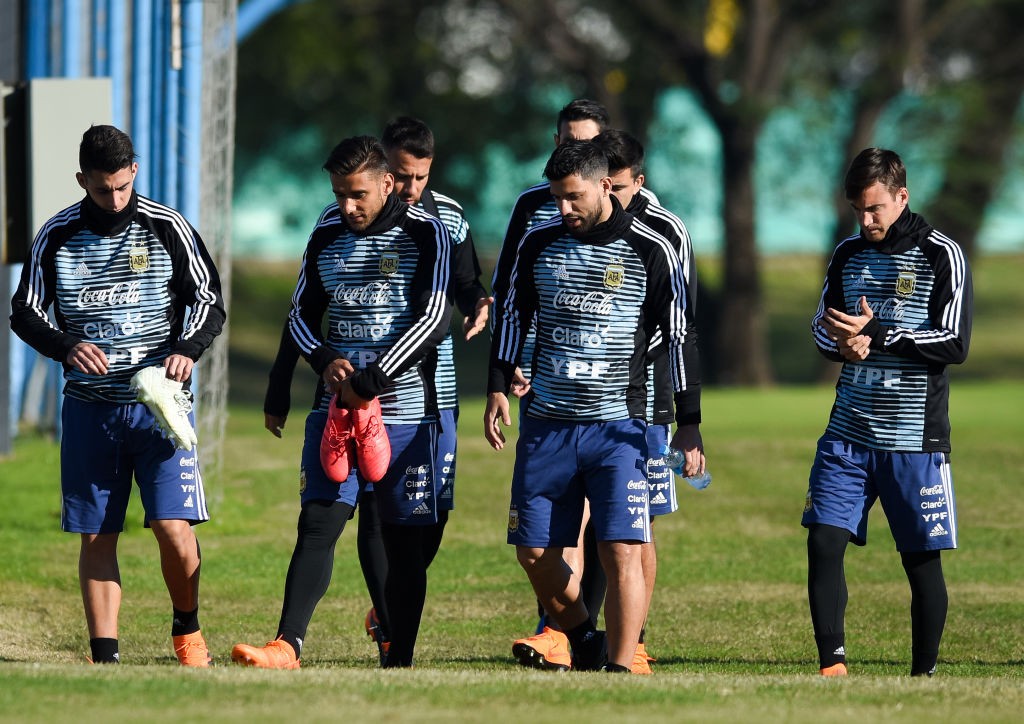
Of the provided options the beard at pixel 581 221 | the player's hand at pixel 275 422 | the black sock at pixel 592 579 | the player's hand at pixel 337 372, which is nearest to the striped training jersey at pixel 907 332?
the beard at pixel 581 221

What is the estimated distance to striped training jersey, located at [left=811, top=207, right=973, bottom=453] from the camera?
22.8 ft

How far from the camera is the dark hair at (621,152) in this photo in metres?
7.52

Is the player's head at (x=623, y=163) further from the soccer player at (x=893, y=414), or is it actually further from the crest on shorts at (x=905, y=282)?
the crest on shorts at (x=905, y=282)

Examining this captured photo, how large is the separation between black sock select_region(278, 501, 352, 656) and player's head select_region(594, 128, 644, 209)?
1.97m

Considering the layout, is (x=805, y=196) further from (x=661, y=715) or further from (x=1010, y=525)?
(x=661, y=715)

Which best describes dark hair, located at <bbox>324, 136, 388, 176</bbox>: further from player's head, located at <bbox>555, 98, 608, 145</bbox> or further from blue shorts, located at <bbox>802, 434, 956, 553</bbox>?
blue shorts, located at <bbox>802, 434, 956, 553</bbox>

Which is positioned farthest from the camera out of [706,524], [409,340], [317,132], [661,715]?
[317,132]

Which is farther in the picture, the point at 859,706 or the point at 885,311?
the point at 885,311

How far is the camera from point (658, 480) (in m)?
7.64

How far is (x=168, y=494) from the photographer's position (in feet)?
23.1

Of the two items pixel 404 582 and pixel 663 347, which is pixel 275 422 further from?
pixel 663 347

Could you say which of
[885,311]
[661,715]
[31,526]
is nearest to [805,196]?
[31,526]

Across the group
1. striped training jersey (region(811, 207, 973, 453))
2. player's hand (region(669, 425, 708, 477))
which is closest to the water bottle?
player's hand (region(669, 425, 708, 477))

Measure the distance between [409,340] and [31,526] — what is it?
18.3 feet
